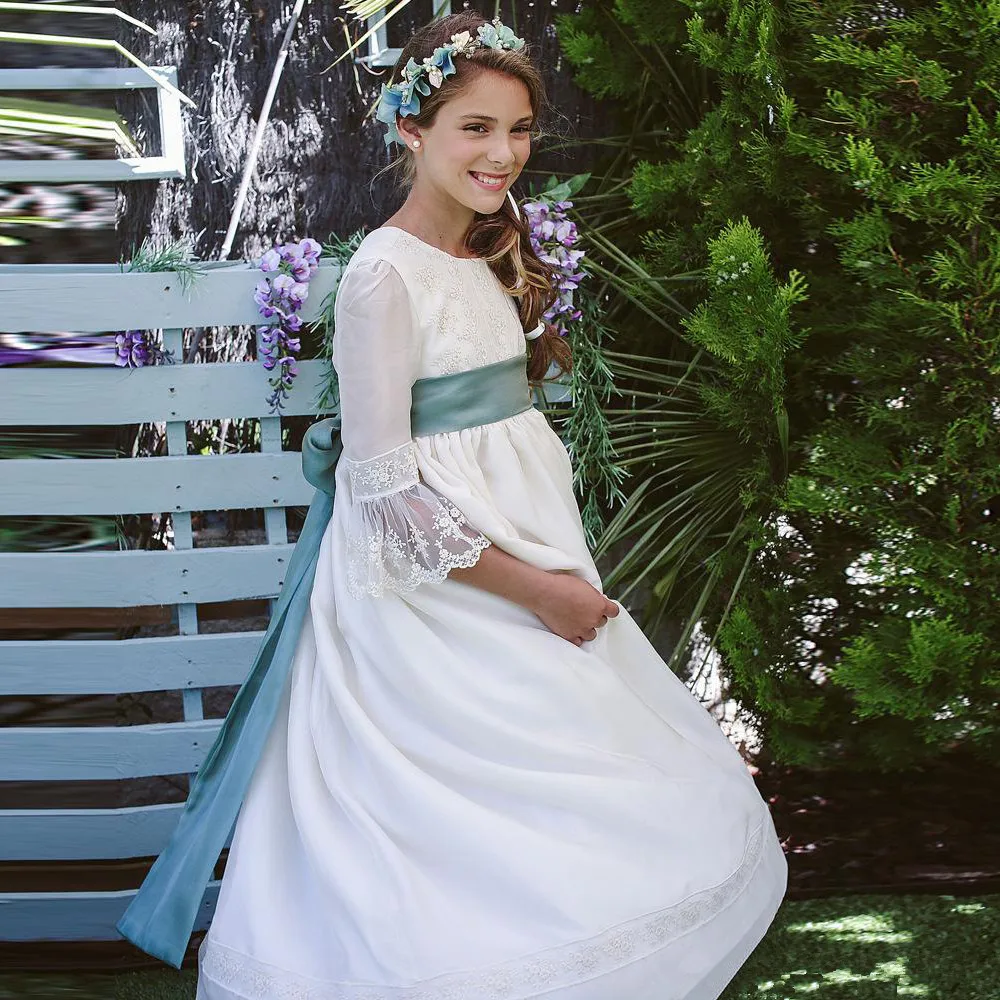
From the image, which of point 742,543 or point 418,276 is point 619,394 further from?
point 418,276

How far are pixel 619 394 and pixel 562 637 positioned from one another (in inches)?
53.6

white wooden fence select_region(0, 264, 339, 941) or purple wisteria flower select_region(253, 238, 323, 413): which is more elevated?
purple wisteria flower select_region(253, 238, 323, 413)

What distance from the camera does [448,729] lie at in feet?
5.72

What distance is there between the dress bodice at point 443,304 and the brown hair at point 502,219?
0.34 ft

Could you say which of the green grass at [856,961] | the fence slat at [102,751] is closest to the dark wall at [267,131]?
the fence slat at [102,751]

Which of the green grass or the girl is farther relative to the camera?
the green grass

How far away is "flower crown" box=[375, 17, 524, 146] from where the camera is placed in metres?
1.86

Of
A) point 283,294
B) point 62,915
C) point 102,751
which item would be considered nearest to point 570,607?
point 283,294

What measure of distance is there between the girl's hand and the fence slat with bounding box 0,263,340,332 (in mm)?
1292

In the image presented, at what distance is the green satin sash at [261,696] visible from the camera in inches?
74.3

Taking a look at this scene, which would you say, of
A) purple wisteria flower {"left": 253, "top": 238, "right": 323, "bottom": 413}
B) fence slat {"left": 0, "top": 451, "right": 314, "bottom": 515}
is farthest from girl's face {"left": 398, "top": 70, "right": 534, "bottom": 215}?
fence slat {"left": 0, "top": 451, "right": 314, "bottom": 515}

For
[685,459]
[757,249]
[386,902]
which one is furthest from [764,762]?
[386,902]

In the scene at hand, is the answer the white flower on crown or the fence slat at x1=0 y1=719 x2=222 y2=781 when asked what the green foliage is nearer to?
the white flower on crown

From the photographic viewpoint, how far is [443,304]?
186cm
